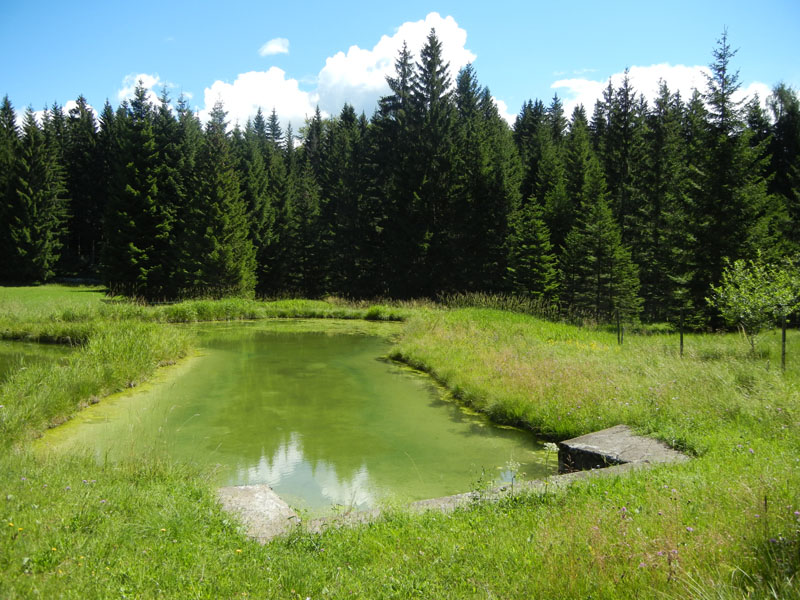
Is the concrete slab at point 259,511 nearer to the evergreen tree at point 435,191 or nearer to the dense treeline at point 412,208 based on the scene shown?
the dense treeline at point 412,208

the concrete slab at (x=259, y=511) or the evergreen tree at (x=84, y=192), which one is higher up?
the evergreen tree at (x=84, y=192)

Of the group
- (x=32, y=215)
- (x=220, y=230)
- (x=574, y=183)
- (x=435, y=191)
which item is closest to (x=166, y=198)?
(x=220, y=230)

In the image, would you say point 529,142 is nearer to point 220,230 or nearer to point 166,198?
point 220,230

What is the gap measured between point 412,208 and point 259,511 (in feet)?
92.7

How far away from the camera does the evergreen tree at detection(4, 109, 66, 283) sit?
36.3 m

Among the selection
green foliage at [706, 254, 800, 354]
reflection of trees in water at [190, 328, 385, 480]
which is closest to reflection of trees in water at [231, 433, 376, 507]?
reflection of trees in water at [190, 328, 385, 480]

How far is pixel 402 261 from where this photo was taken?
3247cm

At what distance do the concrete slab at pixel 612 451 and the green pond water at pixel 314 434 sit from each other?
654 millimetres

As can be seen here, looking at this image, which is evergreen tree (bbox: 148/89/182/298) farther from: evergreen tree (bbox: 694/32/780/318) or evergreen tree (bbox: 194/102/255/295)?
evergreen tree (bbox: 694/32/780/318)

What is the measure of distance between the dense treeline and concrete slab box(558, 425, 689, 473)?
665 inches

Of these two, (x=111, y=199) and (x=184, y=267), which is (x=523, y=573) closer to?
(x=184, y=267)

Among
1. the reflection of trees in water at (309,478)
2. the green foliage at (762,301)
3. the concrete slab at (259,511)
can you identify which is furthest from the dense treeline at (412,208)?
the concrete slab at (259,511)

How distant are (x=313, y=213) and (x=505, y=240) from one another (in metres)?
15.3

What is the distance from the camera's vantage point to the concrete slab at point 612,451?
5.21 metres
